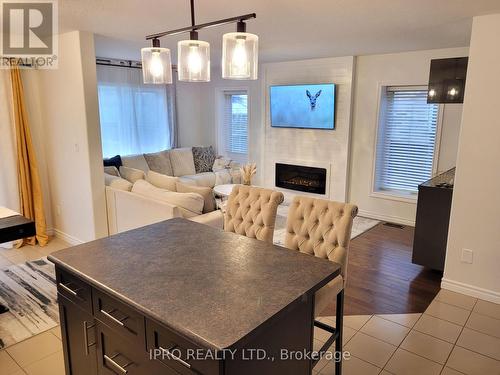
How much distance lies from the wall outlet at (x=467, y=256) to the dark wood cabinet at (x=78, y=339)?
307 cm

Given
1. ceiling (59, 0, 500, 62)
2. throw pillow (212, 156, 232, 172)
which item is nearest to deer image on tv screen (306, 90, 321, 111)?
ceiling (59, 0, 500, 62)

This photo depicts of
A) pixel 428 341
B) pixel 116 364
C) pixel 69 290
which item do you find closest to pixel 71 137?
pixel 69 290

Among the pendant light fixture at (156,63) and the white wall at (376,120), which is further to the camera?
the white wall at (376,120)

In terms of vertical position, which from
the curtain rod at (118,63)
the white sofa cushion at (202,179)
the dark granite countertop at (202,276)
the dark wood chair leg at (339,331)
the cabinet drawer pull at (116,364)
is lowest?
the dark wood chair leg at (339,331)

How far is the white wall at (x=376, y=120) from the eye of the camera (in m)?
4.73

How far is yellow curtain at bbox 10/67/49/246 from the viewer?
4.22m

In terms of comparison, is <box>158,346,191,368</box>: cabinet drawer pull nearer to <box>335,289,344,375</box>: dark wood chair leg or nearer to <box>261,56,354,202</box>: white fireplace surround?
<box>335,289,344,375</box>: dark wood chair leg

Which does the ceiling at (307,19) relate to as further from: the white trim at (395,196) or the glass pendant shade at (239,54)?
the white trim at (395,196)

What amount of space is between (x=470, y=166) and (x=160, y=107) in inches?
198

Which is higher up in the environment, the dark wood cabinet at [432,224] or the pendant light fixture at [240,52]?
the pendant light fixture at [240,52]

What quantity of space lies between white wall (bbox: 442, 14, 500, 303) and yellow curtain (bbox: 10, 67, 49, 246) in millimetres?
4561

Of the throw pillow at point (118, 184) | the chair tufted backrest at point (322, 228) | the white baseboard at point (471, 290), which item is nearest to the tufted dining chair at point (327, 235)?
the chair tufted backrest at point (322, 228)

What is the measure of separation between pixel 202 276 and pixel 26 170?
145 inches

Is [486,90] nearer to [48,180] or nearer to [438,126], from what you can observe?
[438,126]
